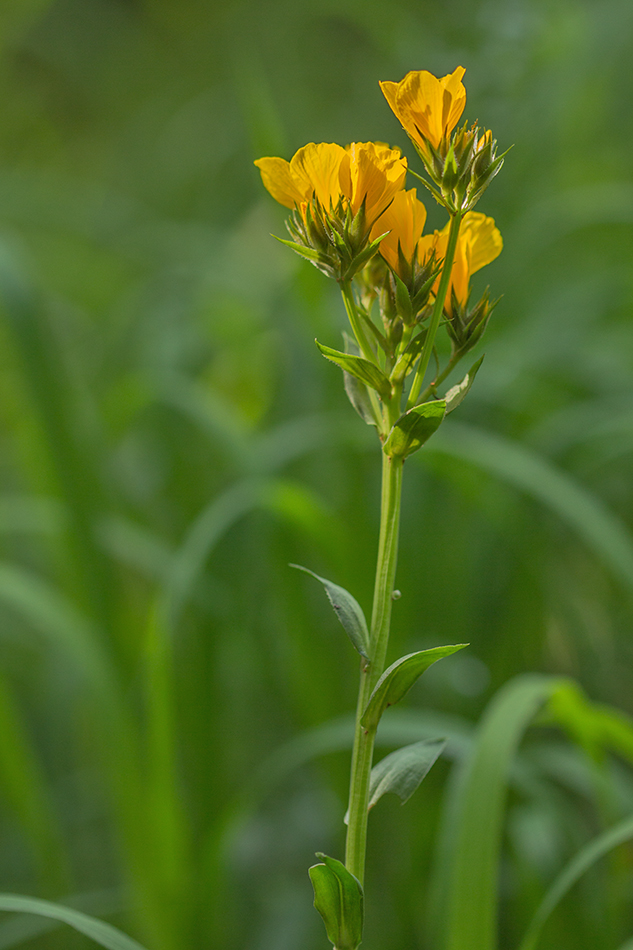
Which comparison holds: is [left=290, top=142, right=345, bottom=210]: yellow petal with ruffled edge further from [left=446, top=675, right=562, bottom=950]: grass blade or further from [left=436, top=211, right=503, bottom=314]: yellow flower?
[left=446, top=675, right=562, bottom=950]: grass blade

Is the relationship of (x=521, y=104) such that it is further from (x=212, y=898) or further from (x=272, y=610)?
(x=212, y=898)

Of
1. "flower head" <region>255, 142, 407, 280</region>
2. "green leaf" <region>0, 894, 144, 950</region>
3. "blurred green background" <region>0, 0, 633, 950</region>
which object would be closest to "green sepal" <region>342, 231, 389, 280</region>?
"flower head" <region>255, 142, 407, 280</region>

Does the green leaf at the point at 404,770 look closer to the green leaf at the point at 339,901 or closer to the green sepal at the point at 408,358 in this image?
the green leaf at the point at 339,901

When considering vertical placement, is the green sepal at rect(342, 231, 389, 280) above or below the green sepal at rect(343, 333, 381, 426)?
above

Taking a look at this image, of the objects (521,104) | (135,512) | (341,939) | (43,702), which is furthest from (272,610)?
(521,104)

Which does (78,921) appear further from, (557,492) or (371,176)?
(557,492)
